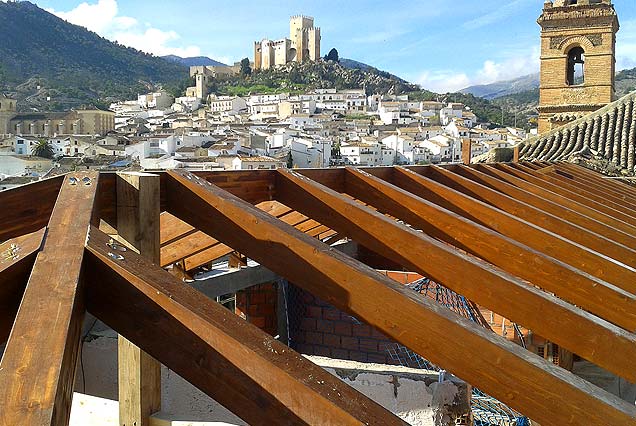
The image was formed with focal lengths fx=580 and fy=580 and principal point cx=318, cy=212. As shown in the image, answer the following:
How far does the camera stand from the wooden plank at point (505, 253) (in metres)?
2.05

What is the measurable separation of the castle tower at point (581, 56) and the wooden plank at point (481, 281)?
59.2 feet

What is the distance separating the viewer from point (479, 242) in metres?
2.43

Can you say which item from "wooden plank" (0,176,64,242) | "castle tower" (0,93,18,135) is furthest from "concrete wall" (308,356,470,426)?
"castle tower" (0,93,18,135)

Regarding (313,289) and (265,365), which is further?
(313,289)

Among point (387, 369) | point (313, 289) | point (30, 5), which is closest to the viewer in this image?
point (313, 289)

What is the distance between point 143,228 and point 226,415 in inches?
79.5

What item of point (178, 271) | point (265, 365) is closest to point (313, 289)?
point (265, 365)

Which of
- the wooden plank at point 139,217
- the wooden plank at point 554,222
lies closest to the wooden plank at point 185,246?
the wooden plank at point 139,217

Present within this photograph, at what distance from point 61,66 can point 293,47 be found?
4824 centimetres

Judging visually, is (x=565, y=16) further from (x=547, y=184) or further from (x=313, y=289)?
(x=313, y=289)

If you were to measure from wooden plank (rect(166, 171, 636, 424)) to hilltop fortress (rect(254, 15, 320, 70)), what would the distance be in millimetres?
121313

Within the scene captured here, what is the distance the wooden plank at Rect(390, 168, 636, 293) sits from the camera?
2461 mm

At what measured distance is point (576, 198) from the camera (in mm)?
4969

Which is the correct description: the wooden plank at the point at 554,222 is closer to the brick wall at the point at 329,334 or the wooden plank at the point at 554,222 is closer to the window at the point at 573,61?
the brick wall at the point at 329,334
